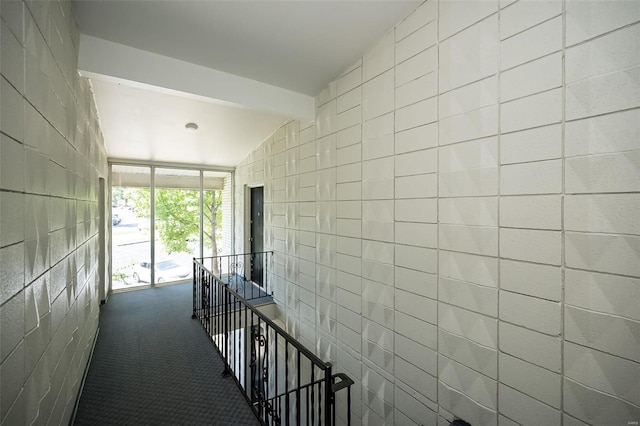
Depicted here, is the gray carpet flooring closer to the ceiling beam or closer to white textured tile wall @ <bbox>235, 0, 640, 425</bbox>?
white textured tile wall @ <bbox>235, 0, 640, 425</bbox>

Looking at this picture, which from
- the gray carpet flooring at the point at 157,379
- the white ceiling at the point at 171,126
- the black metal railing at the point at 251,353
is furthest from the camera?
the white ceiling at the point at 171,126

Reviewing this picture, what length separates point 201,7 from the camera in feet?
6.52

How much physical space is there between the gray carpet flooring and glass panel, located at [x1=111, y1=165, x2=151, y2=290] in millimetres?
1580

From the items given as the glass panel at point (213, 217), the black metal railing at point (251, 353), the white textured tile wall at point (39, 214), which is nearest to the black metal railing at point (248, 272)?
the glass panel at point (213, 217)

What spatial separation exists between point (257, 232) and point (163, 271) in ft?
7.16

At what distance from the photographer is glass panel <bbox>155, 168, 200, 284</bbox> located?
545cm

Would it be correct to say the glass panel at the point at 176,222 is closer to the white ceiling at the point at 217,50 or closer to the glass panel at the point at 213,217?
the glass panel at the point at 213,217

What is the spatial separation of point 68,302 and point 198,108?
9.08 feet

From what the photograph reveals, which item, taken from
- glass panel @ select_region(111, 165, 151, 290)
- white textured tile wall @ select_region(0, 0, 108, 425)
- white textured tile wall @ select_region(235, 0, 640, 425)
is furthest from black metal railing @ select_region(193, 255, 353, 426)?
glass panel @ select_region(111, 165, 151, 290)

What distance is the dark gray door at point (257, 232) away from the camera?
17.6ft

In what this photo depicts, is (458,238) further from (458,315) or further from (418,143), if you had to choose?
(418,143)

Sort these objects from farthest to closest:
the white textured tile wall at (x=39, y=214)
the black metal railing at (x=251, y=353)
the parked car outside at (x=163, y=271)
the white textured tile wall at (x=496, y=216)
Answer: the parked car outside at (x=163, y=271) → the black metal railing at (x=251, y=353) → the white textured tile wall at (x=496, y=216) → the white textured tile wall at (x=39, y=214)

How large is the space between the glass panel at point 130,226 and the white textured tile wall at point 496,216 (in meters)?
4.60

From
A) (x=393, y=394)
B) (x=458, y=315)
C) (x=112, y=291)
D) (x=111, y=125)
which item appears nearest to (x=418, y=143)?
(x=458, y=315)
